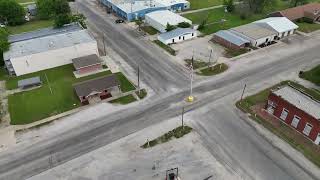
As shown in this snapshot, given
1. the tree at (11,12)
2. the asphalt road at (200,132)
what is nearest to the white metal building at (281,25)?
the asphalt road at (200,132)

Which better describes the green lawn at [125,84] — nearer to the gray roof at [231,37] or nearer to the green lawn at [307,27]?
the gray roof at [231,37]

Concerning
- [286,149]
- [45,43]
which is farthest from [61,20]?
[286,149]

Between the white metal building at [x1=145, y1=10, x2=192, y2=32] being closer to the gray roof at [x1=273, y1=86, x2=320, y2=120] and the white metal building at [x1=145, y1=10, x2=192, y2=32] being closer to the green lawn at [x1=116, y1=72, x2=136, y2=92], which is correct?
the green lawn at [x1=116, y1=72, x2=136, y2=92]

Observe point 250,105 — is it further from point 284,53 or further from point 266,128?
point 284,53

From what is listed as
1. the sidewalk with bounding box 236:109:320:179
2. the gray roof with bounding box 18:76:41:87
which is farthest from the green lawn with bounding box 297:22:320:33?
the gray roof with bounding box 18:76:41:87

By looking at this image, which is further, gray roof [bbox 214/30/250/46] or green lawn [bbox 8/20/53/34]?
green lawn [bbox 8/20/53/34]

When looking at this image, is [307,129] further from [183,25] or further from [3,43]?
[3,43]

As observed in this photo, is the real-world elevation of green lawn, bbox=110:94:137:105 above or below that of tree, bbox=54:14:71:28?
below
